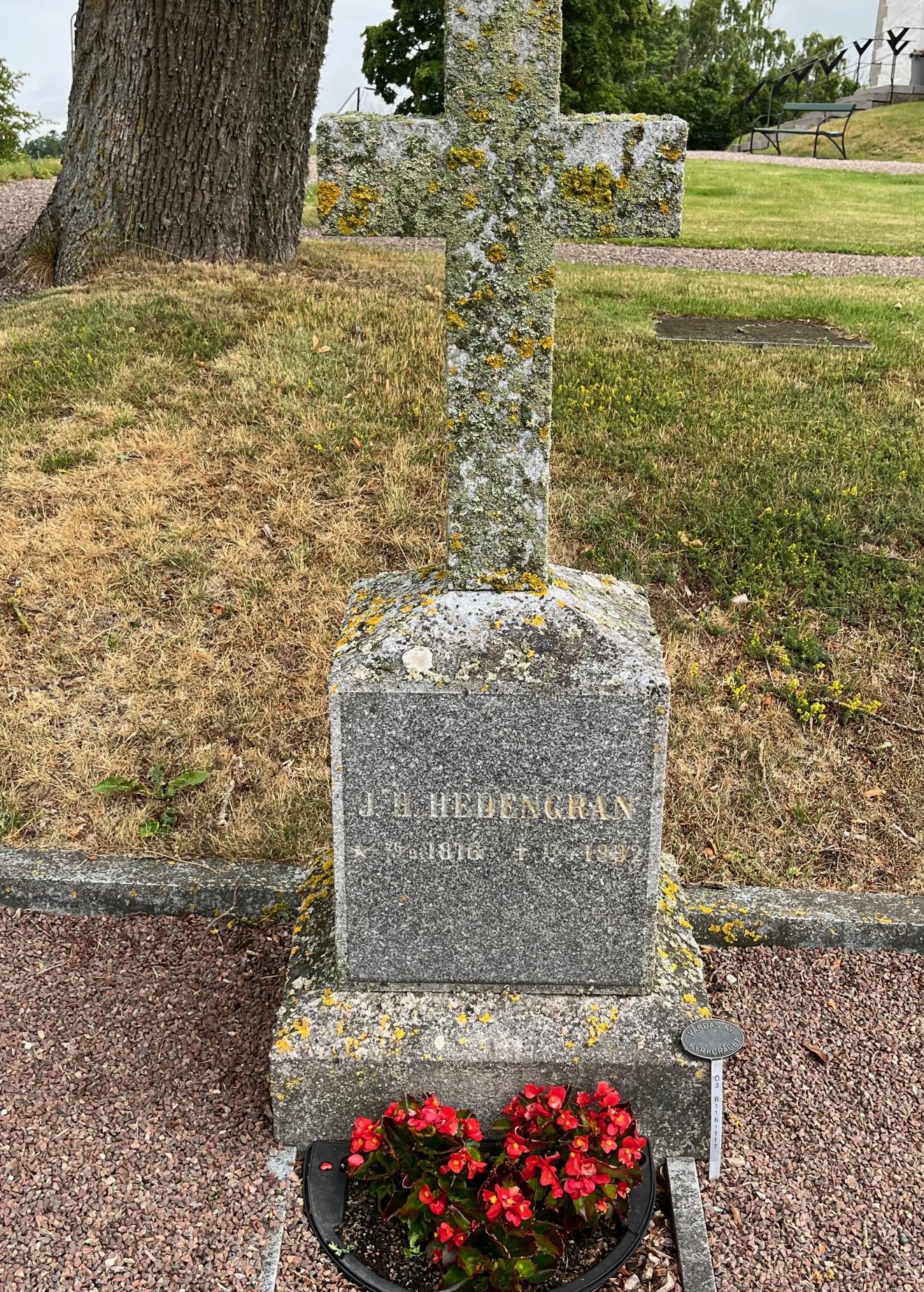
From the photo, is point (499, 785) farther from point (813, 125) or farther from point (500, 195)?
point (813, 125)

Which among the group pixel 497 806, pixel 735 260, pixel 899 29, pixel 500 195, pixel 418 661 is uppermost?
pixel 899 29

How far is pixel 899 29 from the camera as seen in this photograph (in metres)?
46.0

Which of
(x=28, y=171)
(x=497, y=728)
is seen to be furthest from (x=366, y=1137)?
(x=28, y=171)

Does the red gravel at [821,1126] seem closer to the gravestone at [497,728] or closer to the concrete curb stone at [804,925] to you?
the concrete curb stone at [804,925]

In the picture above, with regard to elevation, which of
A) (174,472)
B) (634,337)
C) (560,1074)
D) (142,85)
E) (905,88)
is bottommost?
(560,1074)

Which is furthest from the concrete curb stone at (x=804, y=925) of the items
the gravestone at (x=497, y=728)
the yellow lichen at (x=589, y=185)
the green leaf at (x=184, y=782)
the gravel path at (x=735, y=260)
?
the gravel path at (x=735, y=260)

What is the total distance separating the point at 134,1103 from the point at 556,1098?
111 cm

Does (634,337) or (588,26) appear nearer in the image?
(634,337)

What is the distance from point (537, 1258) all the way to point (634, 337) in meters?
5.81

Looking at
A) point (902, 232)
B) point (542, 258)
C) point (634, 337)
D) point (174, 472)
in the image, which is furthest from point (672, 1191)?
point (902, 232)

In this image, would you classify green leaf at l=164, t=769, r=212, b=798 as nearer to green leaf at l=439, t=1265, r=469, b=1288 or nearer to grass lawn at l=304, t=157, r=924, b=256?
green leaf at l=439, t=1265, r=469, b=1288

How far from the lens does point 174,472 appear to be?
5.12 meters

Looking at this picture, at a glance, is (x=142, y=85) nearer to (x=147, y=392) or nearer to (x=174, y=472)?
(x=147, y=392)

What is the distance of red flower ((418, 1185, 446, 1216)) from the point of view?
2.19 m
